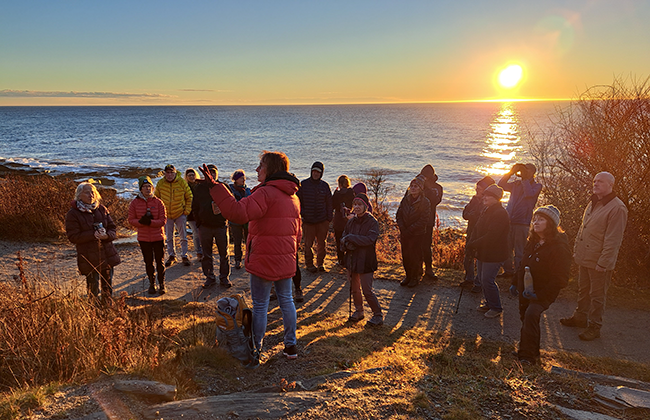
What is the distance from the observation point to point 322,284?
7.92 m

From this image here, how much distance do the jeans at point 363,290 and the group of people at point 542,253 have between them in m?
1.84

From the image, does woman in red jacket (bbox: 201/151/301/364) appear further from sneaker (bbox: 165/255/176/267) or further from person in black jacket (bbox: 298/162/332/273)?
sneaker (bbox: 165/255/176/267)

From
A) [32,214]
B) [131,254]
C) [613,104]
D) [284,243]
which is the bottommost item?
[131,254]

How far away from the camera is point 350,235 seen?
5613 mm

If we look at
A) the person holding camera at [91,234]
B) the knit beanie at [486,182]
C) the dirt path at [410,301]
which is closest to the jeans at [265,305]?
the dirt path at [410,301]

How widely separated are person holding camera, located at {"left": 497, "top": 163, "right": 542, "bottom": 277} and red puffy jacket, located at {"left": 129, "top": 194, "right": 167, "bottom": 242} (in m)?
6.41

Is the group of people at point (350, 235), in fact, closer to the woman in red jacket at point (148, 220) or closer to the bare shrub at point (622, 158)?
the woman in red jacket at point (148, 220)

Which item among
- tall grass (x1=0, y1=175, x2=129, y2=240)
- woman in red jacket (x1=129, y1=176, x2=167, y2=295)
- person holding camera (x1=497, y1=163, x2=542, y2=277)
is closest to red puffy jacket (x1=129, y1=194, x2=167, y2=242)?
woman in red jacket (x1=129, y1=176, x2=167, y2=295)

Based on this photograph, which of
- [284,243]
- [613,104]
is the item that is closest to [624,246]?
[613,104]

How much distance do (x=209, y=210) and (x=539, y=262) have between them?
5.25 meters

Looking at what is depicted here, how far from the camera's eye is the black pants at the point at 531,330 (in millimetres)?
4746

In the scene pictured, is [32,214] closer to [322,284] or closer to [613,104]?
[322,284]

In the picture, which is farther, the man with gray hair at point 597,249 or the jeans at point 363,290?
the jeans at point 363,290

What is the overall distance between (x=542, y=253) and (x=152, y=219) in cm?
594
